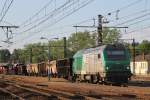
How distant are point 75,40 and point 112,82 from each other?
97.3m

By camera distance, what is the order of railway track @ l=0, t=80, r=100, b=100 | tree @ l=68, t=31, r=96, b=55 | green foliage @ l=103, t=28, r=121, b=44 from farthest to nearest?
tree @ l=68, t=31, r=96, b=55
green foliage @ l=103, t=28, r=121, b=44
railway track @ l=0, t=80, r=100, b=100

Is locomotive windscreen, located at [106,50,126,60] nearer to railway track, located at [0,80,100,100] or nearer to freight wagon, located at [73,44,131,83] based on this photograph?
freight wagon, located at [73,44,131,83]

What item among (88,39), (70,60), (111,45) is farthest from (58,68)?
(88,39)

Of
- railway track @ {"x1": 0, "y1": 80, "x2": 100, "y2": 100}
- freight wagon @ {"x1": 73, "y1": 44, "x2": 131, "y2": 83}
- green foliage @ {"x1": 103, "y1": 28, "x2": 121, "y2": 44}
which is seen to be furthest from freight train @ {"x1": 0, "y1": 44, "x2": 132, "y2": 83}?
green foliage @ {"x1": 103, "y1": 28, "x2": 121, "y2": 44}

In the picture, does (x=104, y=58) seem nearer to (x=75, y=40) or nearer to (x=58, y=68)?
(x=58, y=68)

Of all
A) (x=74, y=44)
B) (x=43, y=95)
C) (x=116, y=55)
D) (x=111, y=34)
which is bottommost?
(x=43, y=95)

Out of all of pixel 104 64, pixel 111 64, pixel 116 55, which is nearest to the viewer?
pixel 111 64

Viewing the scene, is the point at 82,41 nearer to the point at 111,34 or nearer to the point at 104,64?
the point at 111,34

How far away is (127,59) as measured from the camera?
1396 inches

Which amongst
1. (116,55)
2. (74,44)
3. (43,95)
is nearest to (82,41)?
Result: (74,44)

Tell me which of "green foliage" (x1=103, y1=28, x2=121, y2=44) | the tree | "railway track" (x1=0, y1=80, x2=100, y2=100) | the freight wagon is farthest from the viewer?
the tree

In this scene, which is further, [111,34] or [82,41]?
[82,41]

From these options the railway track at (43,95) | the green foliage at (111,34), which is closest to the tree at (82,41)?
the green foliage at (111,34)

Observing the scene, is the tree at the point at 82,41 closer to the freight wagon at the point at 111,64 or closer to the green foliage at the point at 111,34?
the green foliage at the point at 111,34
